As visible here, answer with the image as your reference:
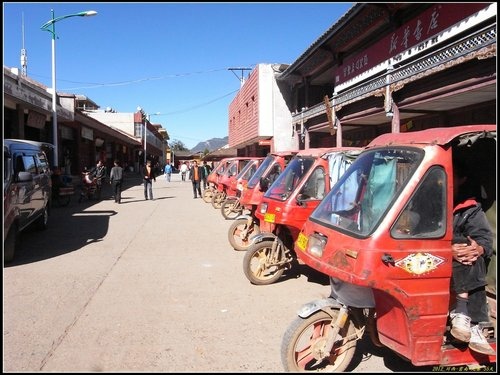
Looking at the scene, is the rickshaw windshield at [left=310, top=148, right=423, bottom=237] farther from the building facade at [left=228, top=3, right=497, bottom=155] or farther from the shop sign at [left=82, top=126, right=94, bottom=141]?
the shop sign at [left=82, top=126, right=94, bottom=141]

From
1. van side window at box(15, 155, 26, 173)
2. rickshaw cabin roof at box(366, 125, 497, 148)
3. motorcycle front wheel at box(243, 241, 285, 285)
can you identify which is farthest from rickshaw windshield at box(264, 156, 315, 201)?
van side window at box(15, 155, 26, 173)

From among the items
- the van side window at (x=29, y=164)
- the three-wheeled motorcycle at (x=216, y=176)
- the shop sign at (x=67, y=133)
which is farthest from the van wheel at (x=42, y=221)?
the shop sign at (x=67, y=133)

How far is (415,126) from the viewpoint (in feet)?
46.6

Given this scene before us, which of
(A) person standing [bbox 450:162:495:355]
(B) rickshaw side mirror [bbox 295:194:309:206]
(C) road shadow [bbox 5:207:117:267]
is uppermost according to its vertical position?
(B) rickshaw side mirror [bbox 295:194:309:206]

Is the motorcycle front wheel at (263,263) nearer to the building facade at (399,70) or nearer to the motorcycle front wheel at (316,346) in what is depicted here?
the motorcycle front wheel at (316,346)

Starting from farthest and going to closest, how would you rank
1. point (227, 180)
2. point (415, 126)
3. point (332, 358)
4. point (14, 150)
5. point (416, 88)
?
point (227, 180) < point (415, 126) < point (416, 88) < point (14, 150) < point (332, 358)

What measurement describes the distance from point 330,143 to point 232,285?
15.9 metres

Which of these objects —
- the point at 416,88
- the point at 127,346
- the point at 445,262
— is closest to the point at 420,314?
the point at 445,262

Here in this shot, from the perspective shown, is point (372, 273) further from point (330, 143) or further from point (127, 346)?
point (330, 143)

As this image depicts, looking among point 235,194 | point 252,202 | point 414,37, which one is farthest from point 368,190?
point 235,194

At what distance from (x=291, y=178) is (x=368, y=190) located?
3261 mm

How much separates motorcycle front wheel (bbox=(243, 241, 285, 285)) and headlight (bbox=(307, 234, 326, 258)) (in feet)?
8.06

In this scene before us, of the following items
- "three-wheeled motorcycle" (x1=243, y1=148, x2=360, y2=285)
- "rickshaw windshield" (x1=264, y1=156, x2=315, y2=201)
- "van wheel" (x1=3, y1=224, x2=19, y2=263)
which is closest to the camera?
"three-wheeled motorcycle" (x1=243, y1=148, x2=360, y2=285)

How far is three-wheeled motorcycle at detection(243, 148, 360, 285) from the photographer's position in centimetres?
644
